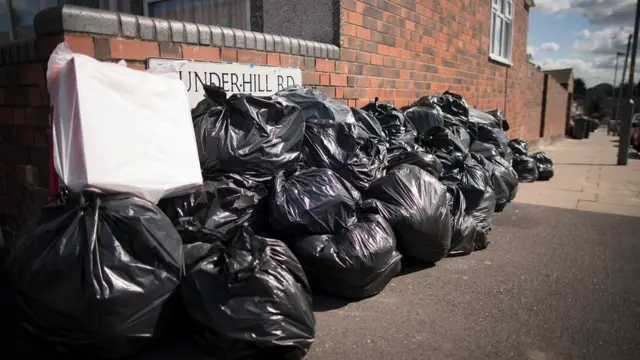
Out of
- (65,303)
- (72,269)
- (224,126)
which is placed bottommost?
(65,303)

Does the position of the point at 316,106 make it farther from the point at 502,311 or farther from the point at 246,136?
the point at 502,311

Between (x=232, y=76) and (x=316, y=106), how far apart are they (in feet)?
2.19

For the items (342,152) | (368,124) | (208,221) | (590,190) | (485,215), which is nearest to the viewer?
(208,221)

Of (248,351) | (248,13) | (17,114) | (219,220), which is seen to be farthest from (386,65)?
(248,351)

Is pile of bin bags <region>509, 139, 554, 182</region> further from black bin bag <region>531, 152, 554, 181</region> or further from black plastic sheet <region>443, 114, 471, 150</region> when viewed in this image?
black plastic sheet <region>443, 114, 471, 150</region>

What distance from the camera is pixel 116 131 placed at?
6.82ft

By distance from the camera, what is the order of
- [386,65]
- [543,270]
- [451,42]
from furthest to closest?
[451,42]
[386,65]
[543,270]

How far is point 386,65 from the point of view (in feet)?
16.5

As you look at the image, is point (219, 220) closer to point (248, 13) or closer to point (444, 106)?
point (248, 13)

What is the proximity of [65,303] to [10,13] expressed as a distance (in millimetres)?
5036

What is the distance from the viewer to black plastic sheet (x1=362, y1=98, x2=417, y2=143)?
4082 millimetres

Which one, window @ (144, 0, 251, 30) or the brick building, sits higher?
window @ (144, 0, 251, 30)

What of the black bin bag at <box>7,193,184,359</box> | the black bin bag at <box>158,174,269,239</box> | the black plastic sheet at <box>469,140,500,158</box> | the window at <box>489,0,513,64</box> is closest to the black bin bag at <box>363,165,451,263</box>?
the black bin bag at <box>158,174,269,239</box>

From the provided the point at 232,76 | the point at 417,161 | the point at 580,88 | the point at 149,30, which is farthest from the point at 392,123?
the point at 580,88
